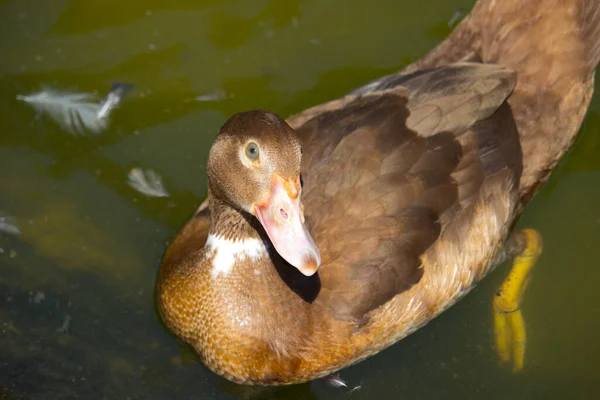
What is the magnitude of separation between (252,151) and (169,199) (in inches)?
61.9

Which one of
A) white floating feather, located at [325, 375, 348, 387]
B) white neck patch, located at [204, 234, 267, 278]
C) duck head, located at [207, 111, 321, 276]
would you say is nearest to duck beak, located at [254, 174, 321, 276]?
duck head, located at [207, 111, 321, 276]

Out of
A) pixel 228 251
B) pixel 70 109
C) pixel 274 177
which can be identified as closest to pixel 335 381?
pixel 228 251

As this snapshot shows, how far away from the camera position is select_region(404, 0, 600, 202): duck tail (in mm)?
4422

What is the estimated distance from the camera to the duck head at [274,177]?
3.37 metres

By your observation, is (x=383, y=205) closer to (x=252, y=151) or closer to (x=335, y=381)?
(x=252, y=151)

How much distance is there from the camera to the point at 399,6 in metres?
5.62

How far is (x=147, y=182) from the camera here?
493 cm

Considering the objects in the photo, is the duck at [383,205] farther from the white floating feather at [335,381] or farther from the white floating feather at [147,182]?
the white floating feather at [147,182]

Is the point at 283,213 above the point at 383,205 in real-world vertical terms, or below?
above

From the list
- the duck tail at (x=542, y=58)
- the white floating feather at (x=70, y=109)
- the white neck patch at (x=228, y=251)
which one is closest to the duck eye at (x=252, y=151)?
the white neck patch at (x=228, y=251)

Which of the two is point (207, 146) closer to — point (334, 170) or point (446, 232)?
point (334, 170)

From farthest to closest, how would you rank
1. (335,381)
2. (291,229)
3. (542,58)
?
(542,58)
(335,381)
(291,229)

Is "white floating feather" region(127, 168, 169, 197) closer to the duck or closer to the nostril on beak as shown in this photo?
the duck

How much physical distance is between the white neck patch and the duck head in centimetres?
41
